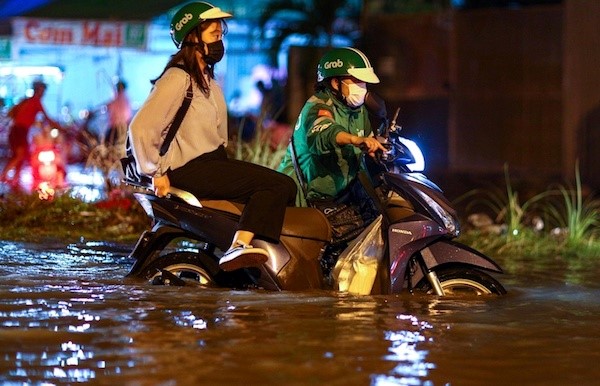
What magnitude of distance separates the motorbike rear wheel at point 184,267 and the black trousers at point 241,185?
0.52m

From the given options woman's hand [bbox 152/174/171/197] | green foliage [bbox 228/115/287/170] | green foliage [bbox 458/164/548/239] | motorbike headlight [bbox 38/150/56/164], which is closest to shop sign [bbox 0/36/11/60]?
motorbike headlight [bbox 38/150/56/164]

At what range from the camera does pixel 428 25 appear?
848 inches

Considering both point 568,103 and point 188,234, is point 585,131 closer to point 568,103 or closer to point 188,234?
point 568,103

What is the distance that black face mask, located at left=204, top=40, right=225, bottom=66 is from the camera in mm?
7887

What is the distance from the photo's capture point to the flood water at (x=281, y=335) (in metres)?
5.79

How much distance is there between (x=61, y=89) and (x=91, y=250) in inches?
469

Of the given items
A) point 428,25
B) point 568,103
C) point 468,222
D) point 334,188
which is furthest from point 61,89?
point 334,188

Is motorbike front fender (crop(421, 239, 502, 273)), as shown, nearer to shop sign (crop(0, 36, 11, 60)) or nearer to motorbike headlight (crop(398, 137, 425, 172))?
motorbike headlight (crop(398, 137, 425, 172))

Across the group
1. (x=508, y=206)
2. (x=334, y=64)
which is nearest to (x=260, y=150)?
(x=508, y=206)

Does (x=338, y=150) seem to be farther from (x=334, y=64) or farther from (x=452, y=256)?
(x=452, y=256)

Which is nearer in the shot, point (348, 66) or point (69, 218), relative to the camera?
point (348, 66)

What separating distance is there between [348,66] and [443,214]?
1.11m

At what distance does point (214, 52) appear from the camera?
7906 millimetres

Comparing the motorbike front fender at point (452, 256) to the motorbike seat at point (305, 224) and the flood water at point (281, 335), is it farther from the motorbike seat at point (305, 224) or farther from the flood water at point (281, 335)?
the motorbike seat at point (305, 224)
